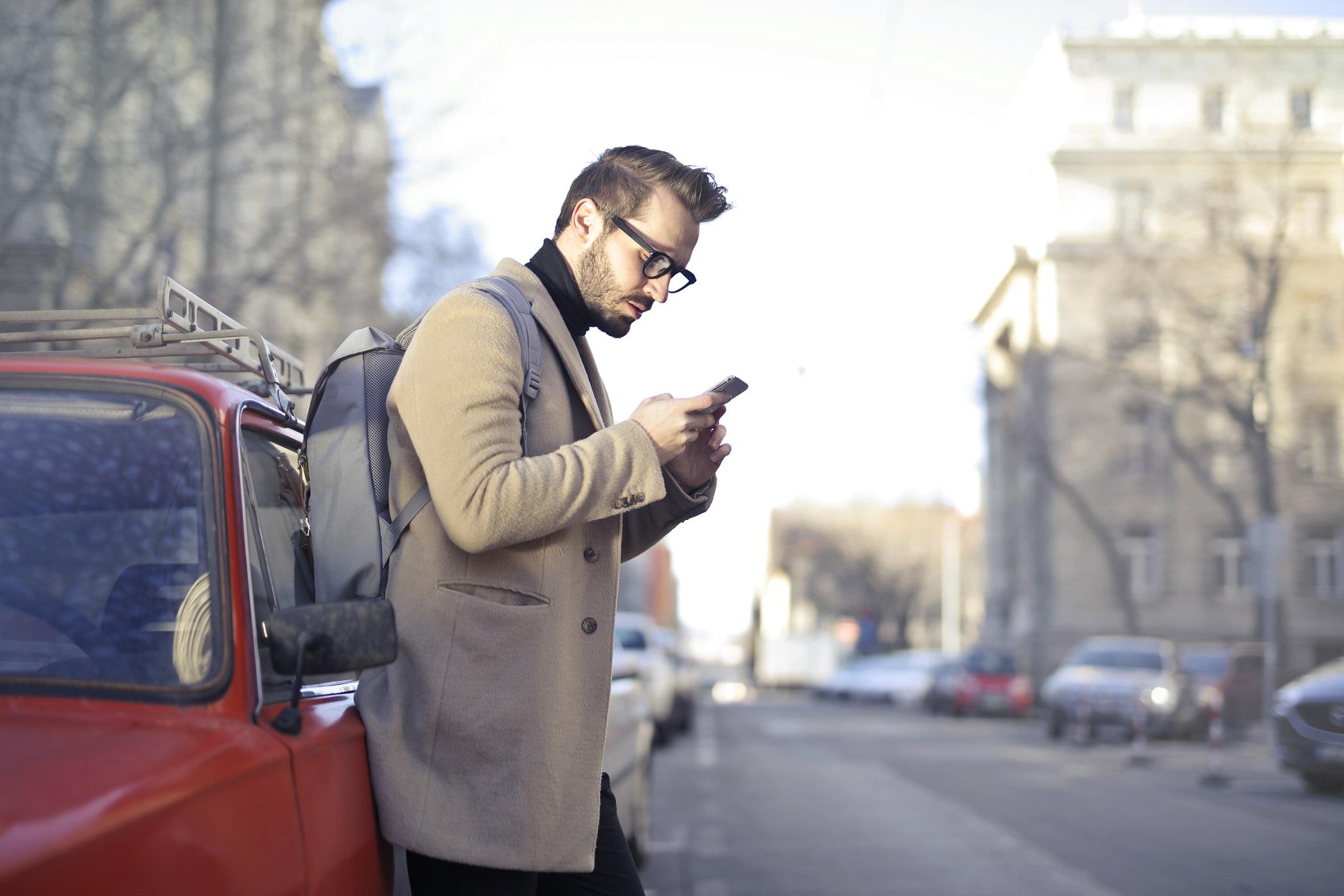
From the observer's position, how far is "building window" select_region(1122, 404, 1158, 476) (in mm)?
49844

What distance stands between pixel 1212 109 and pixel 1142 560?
14942mm

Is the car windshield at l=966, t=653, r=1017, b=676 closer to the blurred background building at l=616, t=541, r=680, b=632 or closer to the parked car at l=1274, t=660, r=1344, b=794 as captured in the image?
the blurred background building at l=616, t=541, r=680, b=632

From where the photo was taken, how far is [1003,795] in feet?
41.7

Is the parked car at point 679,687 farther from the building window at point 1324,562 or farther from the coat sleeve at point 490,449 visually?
the building window at point 1324,562

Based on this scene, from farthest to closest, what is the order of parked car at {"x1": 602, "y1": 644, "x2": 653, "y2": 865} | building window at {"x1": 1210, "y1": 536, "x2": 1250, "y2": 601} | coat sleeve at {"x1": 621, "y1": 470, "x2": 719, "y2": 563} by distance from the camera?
1. building window at {"x1": 1210, "y1": 536, "x2": 1250, "y2": 601}
2. parked car at {"x1": 602, "y1": 644, "x2": 653, "y2": 865}
3. coat sleeve at {"x1": 621, "y1": 470, "x2": 719, "y2": 563}

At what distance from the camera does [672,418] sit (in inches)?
97.7

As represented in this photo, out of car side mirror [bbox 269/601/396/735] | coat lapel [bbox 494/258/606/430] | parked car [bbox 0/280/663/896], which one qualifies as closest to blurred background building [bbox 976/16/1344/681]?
coat lapel [bbox 494/258/606/430]

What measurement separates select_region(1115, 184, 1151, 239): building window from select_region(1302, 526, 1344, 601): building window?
11.7 metres

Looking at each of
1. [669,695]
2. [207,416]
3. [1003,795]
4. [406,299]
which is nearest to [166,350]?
[207,416]

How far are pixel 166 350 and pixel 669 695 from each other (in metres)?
16.5

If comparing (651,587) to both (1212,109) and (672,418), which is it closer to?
(1212,109)

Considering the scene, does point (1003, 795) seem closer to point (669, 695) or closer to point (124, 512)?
point (669, 695)

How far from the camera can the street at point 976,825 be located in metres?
7.67

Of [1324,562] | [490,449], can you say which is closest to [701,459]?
[490,449]
